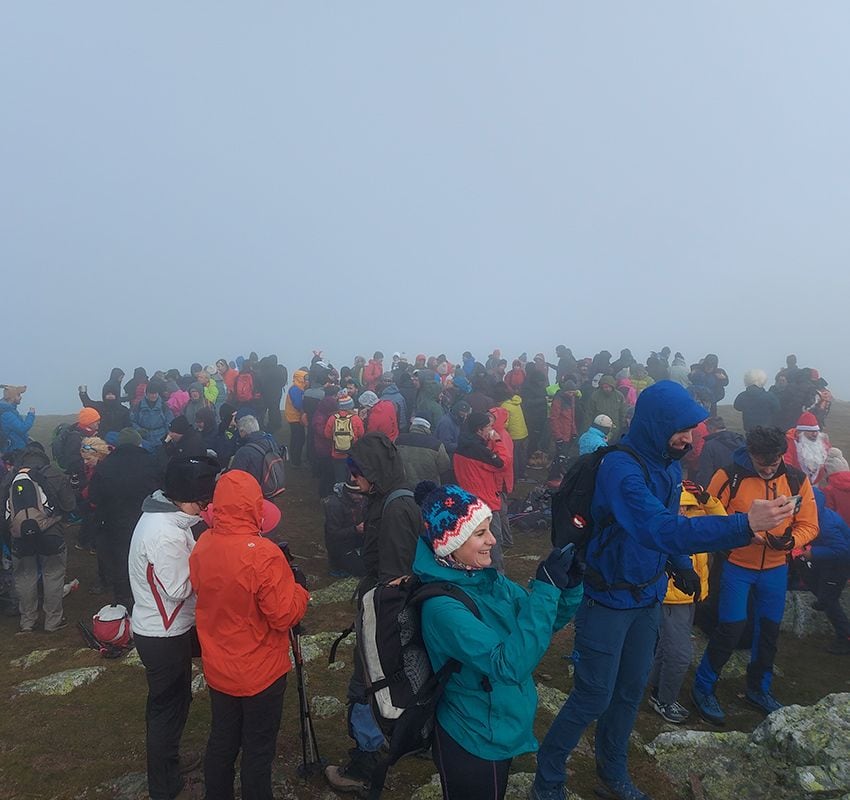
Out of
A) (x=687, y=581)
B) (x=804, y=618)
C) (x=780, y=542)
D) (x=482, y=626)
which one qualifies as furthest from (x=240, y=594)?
(x=804, y=618)

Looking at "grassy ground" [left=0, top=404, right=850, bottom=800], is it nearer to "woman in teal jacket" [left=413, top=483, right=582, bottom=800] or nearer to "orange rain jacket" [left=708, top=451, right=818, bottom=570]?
"orange rain jacket" [left=708, top=451, right=818, bottom=570]

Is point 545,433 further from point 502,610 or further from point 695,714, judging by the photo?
point 502,610

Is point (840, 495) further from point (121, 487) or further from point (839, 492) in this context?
point (121, 487)

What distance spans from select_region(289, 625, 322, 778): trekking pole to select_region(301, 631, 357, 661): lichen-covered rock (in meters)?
1.82

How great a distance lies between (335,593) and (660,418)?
21.8ft

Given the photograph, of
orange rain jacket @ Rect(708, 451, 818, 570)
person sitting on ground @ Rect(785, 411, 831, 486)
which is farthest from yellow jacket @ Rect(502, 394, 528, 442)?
orange rain jacket @ Rect(708, 451, 818, 570)

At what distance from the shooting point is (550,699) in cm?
596

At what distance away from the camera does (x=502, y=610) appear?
299 centimetres

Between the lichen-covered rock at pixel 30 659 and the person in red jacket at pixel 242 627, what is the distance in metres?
4.61

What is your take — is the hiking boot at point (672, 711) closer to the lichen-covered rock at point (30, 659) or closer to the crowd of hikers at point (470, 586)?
the crowd of hikers at point (470, 586)

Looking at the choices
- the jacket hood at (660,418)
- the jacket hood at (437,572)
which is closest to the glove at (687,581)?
the jacket hood at (660,418)

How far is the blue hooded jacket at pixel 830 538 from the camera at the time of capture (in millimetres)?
7273

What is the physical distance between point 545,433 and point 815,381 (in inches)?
280

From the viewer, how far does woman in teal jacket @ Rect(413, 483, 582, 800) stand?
110 inches
